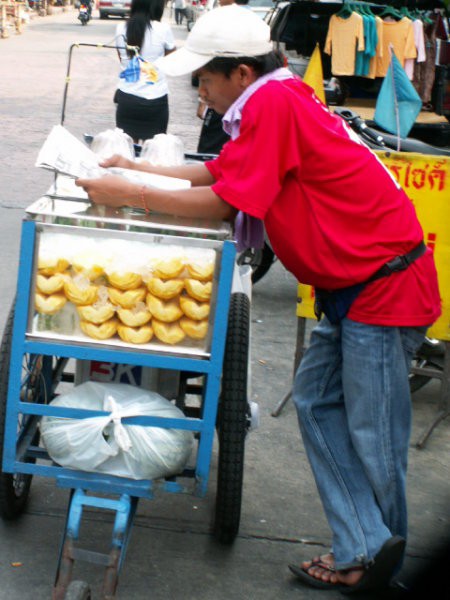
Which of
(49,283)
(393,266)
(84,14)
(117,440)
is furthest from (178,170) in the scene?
(84,14)

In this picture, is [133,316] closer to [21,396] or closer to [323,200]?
[323,200]

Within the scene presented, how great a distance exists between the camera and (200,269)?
117 inches

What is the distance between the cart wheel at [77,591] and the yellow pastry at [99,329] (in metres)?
0.73

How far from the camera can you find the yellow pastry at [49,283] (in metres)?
2.95

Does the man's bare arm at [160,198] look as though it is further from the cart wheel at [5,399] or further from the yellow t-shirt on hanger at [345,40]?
the yellow t-shirt on hanger at [345,40]

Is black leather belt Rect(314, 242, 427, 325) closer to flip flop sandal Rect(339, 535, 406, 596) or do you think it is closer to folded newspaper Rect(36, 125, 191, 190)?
folded newspaper Rect(36, 125, 191, 190)

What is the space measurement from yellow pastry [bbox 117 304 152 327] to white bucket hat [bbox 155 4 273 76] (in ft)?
2.42

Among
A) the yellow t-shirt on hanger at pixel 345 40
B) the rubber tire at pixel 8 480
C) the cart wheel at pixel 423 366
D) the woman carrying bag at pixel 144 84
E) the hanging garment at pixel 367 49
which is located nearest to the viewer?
the rubber tire at pixel 8 480

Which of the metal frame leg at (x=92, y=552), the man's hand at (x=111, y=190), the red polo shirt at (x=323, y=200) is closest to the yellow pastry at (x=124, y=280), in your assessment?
the man's hand at (x=111, y=190)

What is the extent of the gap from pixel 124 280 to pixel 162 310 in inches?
5.8

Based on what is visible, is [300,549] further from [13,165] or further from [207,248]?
[13,165]

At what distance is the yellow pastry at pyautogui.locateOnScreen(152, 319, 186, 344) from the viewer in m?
2.98

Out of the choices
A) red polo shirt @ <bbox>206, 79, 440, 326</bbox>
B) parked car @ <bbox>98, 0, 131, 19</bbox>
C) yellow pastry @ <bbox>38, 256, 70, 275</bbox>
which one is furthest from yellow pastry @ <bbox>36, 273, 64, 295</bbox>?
parked car @ <bbox>98, 0, 131, 19</bbox>

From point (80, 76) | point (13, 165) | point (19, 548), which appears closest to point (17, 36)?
point (80, 76)
